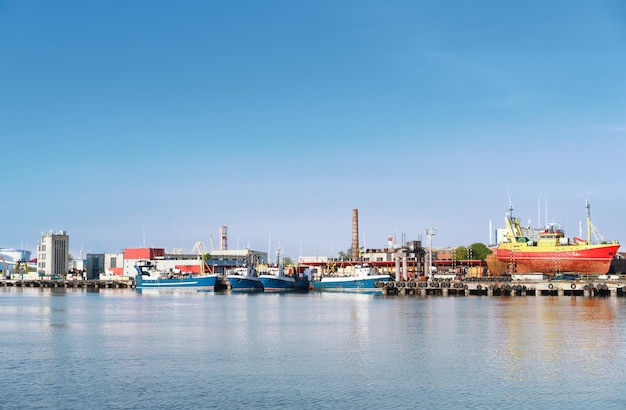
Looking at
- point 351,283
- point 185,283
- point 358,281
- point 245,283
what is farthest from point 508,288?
point 185,283

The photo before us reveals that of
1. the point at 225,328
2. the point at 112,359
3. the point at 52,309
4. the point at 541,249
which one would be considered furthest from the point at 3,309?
the point at 541,249

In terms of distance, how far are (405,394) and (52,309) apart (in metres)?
69.3

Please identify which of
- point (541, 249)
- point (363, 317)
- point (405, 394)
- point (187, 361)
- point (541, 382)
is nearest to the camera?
point (405, 394)

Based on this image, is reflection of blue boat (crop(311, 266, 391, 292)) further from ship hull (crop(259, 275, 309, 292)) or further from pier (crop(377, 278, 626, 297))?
ship hull (crop(259, 275, 309, 292))

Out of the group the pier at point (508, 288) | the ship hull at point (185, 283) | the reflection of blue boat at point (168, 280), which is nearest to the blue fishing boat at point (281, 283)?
the ship hull at point (185, 283)

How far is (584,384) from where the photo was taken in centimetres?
3622

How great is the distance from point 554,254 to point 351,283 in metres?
40.3

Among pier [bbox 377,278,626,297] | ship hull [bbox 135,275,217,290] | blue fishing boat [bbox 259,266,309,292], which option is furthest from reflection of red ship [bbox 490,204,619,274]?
ship hull [bbox 135,275,217,290]

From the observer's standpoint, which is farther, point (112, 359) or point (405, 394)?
point (112, 359)

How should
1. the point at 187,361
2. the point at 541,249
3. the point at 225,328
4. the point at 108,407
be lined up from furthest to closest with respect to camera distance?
the point at 541,249 < the point at 225,328 < the point at 187,361 < the point at 108,407

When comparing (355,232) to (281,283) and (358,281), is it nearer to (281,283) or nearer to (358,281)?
(281,283)

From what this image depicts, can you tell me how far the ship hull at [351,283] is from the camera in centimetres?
13373

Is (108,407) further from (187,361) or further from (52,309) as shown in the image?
(52,309)

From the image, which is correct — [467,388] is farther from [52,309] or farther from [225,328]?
[52,309]
